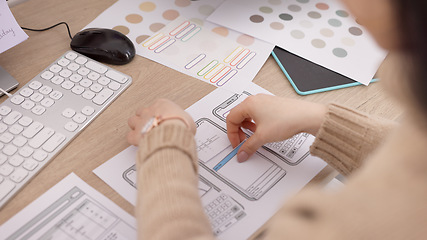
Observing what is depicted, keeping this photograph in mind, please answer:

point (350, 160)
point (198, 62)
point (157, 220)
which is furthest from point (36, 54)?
point (350, 160)

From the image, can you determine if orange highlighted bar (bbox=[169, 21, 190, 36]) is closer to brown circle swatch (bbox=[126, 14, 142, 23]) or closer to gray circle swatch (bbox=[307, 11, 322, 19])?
brown circle swatch (bbox=[126, 14, 142, 23])

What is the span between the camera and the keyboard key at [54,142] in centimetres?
59

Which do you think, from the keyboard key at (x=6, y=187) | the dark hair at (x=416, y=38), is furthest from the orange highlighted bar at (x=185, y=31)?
the dark hair at (x=416, y=38)

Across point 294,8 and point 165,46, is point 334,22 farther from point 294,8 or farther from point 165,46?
point 165,46

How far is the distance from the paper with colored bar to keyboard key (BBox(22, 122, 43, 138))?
0.80 feet

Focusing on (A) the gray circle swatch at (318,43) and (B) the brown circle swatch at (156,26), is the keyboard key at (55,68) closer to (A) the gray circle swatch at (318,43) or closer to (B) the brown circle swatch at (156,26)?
(B) the brown circle swatch at (156,26)

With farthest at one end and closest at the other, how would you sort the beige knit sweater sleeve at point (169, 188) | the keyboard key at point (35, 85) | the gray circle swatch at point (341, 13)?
the gray circle swatch at point (341, 13) < the keyboard key at point (35, 85) < the beige knit sweater sleeve at point (169, 188)

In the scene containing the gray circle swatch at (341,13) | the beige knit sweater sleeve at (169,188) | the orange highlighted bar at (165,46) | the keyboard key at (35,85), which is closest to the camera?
the beige knit sweater sleeve at (169,188)

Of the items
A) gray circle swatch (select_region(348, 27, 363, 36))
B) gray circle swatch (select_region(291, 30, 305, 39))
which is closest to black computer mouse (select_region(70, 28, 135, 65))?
gray circle swatch (select_region(291, 30, 305, 39))

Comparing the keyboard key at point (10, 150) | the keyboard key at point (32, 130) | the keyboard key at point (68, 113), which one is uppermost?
the keyboard key at point (32, 130)

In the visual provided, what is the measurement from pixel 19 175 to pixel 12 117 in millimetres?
112

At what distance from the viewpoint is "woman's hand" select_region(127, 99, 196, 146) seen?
576 millimetres

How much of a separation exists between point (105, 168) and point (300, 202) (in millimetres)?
312

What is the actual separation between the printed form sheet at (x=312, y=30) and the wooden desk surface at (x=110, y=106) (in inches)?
2.4
